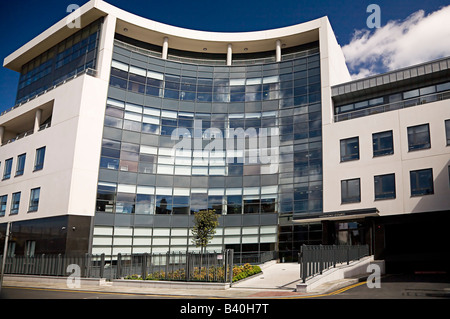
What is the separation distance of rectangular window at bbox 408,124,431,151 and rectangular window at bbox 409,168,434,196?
5.89 ft

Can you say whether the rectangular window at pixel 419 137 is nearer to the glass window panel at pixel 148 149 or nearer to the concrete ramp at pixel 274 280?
the concrete ramp at pixel 274 280

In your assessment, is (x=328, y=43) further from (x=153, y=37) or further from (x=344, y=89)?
(x=153, y=37)

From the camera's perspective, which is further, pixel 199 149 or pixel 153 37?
pixel 153 37

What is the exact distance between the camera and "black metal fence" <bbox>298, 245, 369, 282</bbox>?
20078mm

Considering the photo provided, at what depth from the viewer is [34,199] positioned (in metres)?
39.2

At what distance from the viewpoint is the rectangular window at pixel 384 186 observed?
31922 millimetres

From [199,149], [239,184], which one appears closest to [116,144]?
[199,149]

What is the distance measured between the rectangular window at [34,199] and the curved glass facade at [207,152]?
6.47 m

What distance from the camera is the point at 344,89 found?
38312mm

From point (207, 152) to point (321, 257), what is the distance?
21.6 metres

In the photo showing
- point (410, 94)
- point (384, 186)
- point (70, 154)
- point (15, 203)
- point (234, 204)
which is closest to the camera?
point (384, 186)

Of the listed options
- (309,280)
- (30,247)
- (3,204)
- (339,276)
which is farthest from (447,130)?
A: (3,204)

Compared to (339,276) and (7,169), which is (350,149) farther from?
(7,169)
